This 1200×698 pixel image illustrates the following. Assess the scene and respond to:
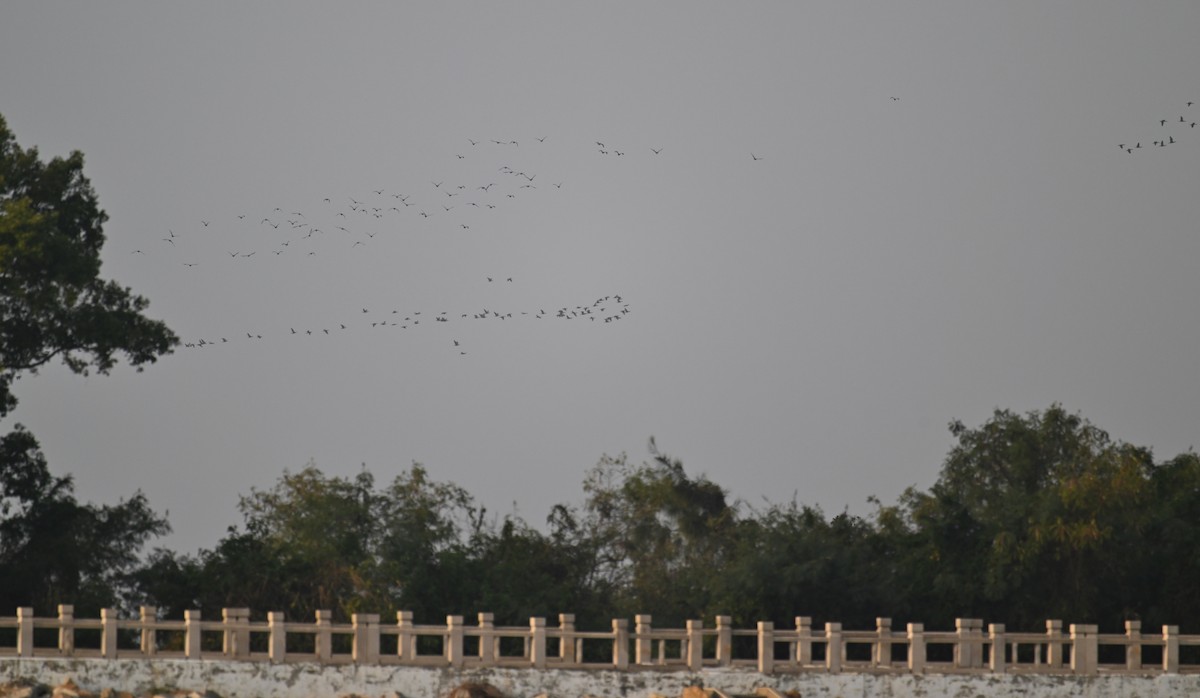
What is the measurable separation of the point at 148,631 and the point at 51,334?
1374 cm

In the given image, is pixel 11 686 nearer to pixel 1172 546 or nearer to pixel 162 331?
pixel 162 331

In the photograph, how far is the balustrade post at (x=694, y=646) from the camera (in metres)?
38.6

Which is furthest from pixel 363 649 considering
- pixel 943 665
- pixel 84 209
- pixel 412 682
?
pixel 84 209

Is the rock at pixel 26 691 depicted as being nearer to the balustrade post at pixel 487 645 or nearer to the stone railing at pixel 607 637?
the stone railing at pixel 607 637

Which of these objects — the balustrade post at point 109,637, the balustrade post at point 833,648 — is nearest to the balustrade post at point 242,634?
the balustrade post at point 109,637

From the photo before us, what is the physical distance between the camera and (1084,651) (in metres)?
39.6

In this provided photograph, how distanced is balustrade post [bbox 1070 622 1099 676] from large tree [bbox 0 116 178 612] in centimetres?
2232

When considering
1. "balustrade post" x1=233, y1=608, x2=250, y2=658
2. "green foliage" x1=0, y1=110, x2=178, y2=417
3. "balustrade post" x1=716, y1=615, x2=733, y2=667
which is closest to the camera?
"balustrade post" x1=233, y1=608, x2=250, y2=658

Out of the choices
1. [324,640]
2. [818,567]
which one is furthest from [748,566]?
[324,640]

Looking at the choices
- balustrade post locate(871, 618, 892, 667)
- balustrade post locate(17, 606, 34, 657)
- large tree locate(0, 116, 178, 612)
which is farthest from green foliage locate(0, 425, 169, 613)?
balustrade post locate(871, 618, 892, 667)

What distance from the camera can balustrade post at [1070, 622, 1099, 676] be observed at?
39.5 m

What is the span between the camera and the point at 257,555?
4984cm

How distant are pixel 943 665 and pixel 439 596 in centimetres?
1419

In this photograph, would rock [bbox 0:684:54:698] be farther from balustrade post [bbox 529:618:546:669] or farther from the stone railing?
balustrade post [bbox 529:618:546:669]
